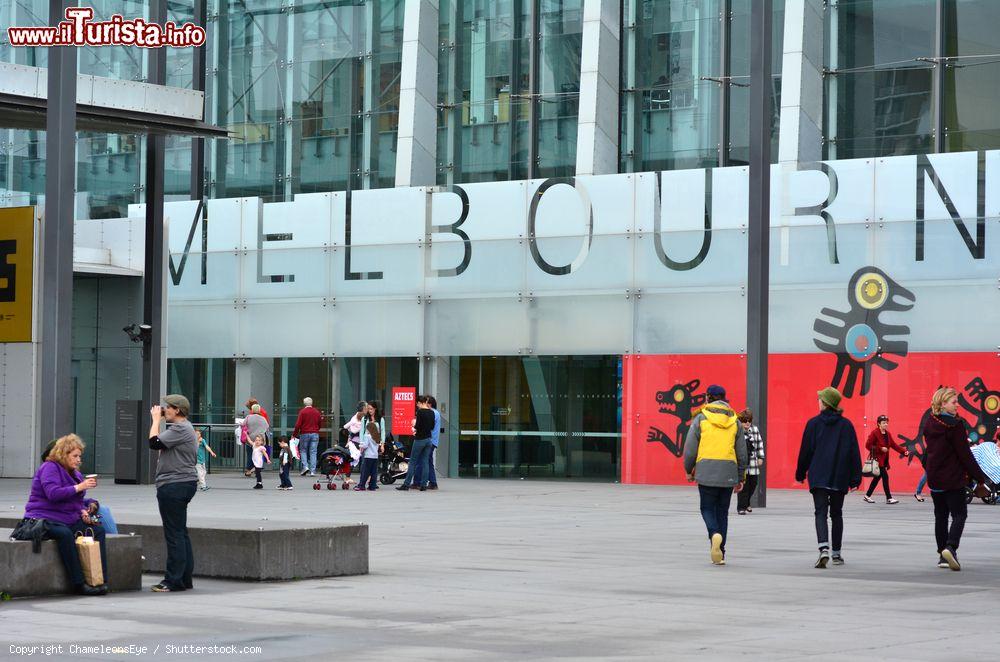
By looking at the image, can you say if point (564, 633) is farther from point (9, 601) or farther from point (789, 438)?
point (789, 438)

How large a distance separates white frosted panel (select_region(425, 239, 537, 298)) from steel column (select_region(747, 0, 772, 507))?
31.9 feet

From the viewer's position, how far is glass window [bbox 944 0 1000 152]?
31.4 m

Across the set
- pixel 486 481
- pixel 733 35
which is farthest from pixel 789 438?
pixel 733 35

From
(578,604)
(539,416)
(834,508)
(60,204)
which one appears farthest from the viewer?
(539,416)

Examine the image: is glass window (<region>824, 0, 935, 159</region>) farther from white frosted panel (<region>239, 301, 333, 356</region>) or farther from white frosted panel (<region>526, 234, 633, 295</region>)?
white frosted panel (<region>239, 301, 333, 356</region>)

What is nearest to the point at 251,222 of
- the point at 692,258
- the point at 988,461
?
the point at 692,258

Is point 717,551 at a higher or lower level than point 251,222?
lower

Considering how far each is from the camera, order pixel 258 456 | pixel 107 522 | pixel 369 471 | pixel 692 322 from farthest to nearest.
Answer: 1. pixel 692 322
2. pixel 369 471
3. pixel 258 456
4. pixel 107 522

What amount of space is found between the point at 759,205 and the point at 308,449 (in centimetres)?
1367

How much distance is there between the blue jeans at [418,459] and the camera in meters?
29.9

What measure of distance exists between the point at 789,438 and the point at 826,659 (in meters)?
22.6

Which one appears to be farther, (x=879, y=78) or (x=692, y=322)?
(x=692, y=322)

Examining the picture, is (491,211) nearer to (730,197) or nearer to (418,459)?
(730,197)

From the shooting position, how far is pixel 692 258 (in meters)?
32.8
